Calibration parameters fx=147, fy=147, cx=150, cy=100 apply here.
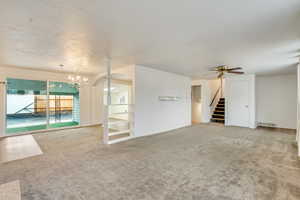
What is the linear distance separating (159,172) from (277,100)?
7.42 m

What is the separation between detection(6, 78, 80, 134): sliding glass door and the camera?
5.72 metres

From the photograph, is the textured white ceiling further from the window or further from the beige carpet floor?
the window

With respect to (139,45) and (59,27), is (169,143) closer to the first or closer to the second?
(139,45)

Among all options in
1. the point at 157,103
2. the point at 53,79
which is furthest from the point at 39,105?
the point at 157,103

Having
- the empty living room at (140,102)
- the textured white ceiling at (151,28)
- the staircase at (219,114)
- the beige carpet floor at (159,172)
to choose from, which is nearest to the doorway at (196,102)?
the staircase at (219,114)

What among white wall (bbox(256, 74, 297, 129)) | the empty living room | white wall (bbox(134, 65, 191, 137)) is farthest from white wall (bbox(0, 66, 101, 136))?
white wall (bbox(256, 74, 297, 129))

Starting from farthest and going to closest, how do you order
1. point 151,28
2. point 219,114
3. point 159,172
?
point 219,114 < point 159,172 < point 151,28

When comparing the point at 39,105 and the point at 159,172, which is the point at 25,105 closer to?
the point at 39,105

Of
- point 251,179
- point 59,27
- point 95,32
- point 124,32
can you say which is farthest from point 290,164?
point 59,27

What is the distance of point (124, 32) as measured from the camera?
2727mm

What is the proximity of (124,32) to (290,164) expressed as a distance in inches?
168

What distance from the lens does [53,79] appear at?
648 centimetres

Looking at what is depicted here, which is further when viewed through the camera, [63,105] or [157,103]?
[63,105]

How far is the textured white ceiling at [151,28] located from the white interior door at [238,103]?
3.19 m
